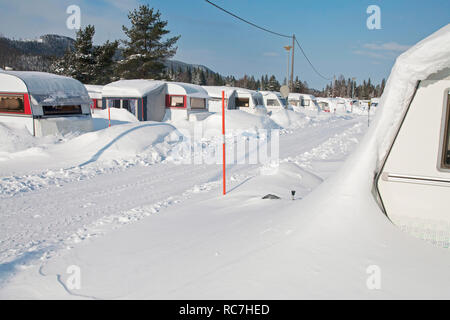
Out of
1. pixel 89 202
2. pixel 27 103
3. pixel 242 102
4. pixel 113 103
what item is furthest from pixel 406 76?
pixel 242 102

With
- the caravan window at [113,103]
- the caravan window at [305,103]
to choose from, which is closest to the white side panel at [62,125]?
the caravan window at [113,103]

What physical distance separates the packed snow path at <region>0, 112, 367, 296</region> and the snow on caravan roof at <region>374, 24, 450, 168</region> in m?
4.03

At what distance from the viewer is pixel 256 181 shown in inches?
283

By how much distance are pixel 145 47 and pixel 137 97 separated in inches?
692

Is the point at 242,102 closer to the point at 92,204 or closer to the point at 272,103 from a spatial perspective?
the point at 272,103

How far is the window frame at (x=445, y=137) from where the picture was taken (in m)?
3.37

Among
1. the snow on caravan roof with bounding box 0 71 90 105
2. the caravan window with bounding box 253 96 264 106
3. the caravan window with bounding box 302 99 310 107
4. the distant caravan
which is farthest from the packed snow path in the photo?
the caravan window with bounding box 302 99 310 107

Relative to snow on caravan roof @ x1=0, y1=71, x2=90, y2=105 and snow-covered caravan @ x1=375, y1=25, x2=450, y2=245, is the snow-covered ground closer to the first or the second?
snow-covered caravan @ x1=375, y1=25, x2=450, y2=245

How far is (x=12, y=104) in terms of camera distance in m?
12.9

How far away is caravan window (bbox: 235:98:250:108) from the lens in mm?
30916

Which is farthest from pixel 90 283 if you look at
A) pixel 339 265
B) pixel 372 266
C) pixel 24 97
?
pixel 24 97

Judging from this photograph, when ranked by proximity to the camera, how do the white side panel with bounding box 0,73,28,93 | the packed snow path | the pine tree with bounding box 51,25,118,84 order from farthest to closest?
the pine tree with bounding box 51,25,118,84 → the white side panel with bounding box 0,73,28,93 → the packed snow path

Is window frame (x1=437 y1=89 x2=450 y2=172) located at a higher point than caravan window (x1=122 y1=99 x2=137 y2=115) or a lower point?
lower
